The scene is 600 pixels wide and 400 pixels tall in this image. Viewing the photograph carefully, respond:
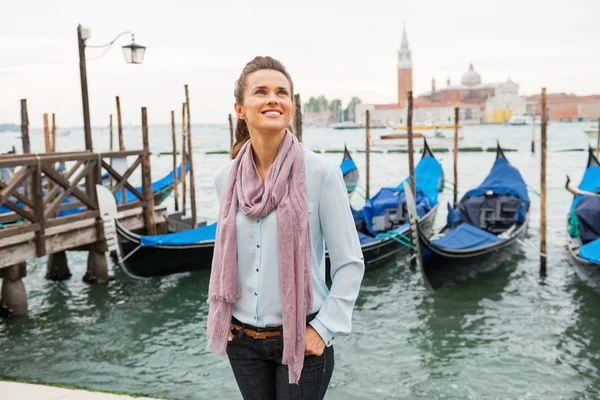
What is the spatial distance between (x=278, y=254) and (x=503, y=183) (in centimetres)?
734

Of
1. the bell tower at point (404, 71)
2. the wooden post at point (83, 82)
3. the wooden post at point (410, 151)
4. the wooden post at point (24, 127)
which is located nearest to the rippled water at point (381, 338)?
the wooden post at point (410, 151)

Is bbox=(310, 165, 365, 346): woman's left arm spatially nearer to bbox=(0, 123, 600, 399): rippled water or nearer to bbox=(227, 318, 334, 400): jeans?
bbox=(227, 318, 334, 400): jeans

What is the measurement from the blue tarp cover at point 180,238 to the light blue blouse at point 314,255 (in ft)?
14.4

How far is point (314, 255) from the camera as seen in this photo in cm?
109

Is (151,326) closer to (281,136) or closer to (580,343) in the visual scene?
(580,343)

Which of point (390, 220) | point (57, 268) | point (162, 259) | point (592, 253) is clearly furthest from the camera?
point (390, 220)

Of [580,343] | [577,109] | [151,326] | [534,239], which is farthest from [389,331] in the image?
[577,109]

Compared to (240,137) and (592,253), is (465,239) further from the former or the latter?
(240,137)

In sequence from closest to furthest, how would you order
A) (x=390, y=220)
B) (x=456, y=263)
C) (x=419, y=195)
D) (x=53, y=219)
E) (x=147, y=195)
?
1. (x=53, y=219)
2. (x=456, y=263)
3. (x=147, y=195)
4. (x=390, y=220)
5. (x=419, y=195)

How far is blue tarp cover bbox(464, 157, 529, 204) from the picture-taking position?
24.5 ft

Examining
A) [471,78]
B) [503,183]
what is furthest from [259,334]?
[471,78]

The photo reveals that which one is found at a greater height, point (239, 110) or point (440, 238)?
point (239, 110)

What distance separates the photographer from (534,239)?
27.1ft

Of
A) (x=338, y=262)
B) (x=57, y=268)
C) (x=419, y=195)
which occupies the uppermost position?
(x=338, y=262)
